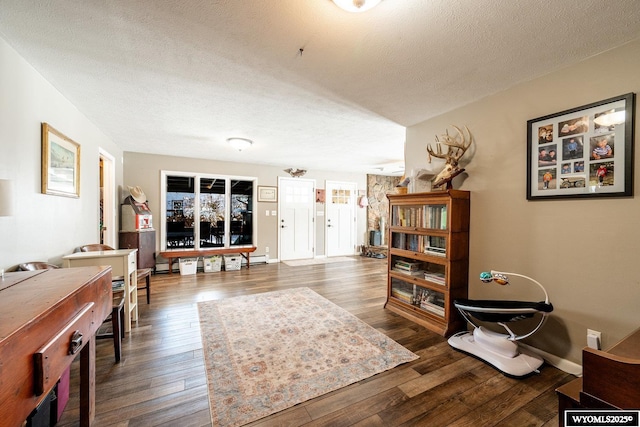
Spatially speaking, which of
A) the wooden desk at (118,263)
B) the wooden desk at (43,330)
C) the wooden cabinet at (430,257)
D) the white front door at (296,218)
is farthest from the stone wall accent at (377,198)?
the wooden desk at (43,330)

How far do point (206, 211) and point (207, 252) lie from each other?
0.91m

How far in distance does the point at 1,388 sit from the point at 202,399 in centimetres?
117

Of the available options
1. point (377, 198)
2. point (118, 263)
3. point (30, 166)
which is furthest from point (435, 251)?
point (377, 198)

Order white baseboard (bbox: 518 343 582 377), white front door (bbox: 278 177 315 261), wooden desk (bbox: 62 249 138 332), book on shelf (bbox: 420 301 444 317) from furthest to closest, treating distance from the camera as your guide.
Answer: white front door (bbox: 278 177 315 261)
book on shelf (bbox: 420 301 444 317)
wooden desk (bbox: 62 249 138 332)
white baseboard (bbox: 518 343 582 377)

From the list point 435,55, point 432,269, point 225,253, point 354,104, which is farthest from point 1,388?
point 225,253

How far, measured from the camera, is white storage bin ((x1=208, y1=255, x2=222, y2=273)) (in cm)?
496

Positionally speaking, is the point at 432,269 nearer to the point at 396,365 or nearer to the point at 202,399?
the point at 396,365

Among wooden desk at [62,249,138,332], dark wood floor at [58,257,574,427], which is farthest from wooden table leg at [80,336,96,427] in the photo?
wooden desk at [62,249,138,332]

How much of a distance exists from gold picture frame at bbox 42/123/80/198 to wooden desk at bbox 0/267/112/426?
106 cm

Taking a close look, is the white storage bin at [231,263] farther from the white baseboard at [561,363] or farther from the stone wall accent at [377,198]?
the white baseboard at [561,363]

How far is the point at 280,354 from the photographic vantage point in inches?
82.7

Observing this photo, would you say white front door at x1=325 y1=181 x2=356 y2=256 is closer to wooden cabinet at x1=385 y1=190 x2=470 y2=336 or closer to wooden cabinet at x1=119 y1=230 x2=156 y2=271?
wooden cabinet at x1=385 y1=190 x2=470 y2=336

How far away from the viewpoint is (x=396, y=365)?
6.46ft

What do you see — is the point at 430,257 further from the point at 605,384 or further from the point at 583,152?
the point at 605,384
